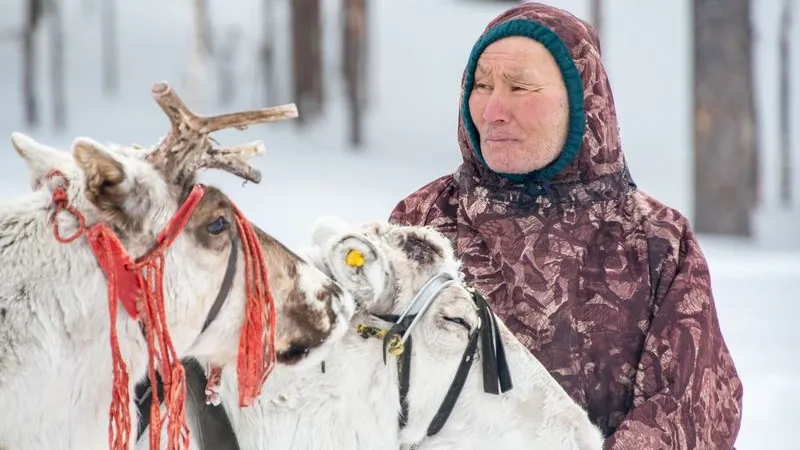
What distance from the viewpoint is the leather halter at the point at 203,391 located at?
6.97ft

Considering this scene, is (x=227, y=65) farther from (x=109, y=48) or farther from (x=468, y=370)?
(x=468, y=370)

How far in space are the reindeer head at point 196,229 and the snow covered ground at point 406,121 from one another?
374 cm

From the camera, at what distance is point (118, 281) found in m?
1.97

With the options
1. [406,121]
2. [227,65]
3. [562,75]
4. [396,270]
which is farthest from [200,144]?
[227,65]

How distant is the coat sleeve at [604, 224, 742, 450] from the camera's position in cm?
256

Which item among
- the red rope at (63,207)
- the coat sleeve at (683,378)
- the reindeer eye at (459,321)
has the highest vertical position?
the red rope at (63,207)

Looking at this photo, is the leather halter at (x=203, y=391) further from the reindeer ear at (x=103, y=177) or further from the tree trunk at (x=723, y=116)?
the tree trunk at (x=723, y=116)

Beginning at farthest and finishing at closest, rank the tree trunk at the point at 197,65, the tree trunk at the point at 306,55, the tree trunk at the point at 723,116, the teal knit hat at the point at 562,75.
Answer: the tree trunk at the point at 306,55 → the tree trunk at the point at 197,65 → the tree trunk at the point at 723,116 → the teal knit hat at the point at 562,75

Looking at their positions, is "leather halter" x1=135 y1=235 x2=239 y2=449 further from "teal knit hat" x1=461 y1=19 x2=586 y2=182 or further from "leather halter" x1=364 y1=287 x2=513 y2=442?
"teal knit hat" x1=461 y1=19 x2=586 y2=182

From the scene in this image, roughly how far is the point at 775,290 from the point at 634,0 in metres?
22.8

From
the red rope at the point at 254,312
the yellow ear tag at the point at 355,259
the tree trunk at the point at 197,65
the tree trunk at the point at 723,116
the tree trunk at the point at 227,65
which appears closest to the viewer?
the red rope at the point at 254,312

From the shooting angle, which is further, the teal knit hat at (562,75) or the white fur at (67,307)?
the teal knit hat at (562,75)

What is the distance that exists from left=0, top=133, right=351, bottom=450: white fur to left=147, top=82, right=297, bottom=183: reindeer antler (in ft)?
0.13

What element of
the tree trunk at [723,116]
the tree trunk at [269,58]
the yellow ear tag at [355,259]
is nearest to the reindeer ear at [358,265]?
the yellow ear tag at [355,259]
